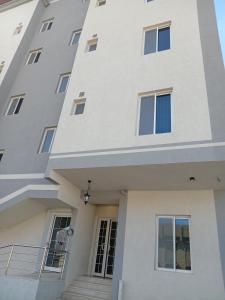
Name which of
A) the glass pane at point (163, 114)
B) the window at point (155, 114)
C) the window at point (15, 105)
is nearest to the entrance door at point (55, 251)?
the window at point (155, 114)

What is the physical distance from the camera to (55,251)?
9.50 metres

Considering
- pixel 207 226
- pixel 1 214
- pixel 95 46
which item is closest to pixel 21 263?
pixel 1 214

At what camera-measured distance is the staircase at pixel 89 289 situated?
8.24 meters

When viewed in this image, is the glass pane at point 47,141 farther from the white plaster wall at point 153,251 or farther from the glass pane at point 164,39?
the glass pane at point 164,39

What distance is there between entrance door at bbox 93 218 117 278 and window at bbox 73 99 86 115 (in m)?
4.93

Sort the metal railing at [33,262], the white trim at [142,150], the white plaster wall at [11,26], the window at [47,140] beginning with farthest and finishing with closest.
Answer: the white plaster wall at [11,26] < the window at [47,140] < the metal railing at [33,262] < the white trim at [142,150]

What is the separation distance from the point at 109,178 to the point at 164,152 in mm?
2412

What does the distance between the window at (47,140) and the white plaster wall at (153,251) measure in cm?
423

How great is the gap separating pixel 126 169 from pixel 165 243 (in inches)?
117

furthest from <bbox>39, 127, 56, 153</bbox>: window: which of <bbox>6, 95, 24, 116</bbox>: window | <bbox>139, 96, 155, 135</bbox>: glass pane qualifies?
<bbox>139, 96, 155, 135</bbox>: glass pane

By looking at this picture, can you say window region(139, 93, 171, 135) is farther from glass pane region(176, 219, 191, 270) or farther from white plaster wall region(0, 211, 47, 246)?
white plaster wall region(0, 211, 47, 246)

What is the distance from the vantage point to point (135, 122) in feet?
26.6

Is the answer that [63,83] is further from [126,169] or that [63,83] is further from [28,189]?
[126,169]

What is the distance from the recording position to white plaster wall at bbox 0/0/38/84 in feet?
49.5
